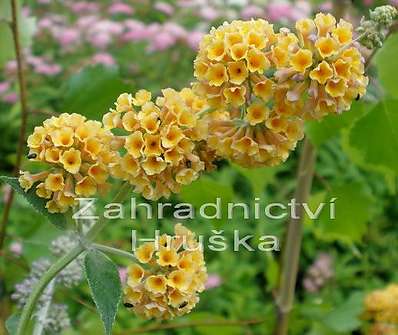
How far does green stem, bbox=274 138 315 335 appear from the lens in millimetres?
898

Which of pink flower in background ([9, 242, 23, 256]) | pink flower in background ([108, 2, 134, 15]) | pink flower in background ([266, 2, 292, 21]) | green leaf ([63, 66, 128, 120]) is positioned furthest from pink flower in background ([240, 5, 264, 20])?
green leaf ([63, 66, 128, 120])

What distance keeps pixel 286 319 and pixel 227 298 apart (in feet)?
3.04

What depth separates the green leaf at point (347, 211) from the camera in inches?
35.1

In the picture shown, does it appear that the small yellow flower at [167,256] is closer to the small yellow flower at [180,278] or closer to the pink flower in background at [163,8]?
the small yellow flower at [180,278]

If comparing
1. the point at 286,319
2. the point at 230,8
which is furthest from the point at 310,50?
the point at 230,8

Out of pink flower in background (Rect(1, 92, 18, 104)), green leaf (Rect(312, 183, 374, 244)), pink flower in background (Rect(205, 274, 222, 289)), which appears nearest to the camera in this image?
green leaf (Rect(312, 183, 374, 244))

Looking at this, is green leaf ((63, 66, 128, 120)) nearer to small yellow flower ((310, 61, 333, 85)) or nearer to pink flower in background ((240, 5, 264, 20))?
small yellow flower ((310, 61, 333, 85))

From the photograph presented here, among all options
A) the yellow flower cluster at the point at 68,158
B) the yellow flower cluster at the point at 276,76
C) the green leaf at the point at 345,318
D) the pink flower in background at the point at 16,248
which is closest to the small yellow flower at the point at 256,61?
the yellow flower cluster at the point at 276,76

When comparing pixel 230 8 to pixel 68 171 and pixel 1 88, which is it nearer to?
pixel 1 88

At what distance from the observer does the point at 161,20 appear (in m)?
2.61

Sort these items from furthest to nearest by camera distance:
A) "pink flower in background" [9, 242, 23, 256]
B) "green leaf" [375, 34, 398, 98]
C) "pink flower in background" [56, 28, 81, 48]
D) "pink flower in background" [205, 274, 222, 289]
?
"pink flower in background" [56, 28, 81, 48] < "pink flower in background" [205, 274, 222, 289] < "pink flower in background" [9, 242, 23, 256] < "green leaf" [375, 34, 398, 98]

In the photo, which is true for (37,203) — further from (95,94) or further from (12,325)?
(95,94)

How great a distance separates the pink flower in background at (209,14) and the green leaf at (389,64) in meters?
1.71

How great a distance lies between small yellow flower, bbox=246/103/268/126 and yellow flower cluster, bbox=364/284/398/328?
54 centimetres
